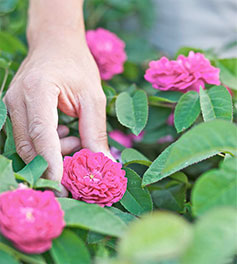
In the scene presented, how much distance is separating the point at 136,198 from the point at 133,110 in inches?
7.2

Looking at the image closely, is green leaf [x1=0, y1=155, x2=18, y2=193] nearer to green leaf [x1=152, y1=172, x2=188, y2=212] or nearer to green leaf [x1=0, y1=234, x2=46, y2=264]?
green leaf [x1=0, y1=234, x2=46, y2=264]

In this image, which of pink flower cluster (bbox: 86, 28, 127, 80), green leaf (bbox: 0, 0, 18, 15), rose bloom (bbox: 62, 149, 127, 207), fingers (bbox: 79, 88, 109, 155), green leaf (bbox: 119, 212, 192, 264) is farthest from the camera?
green leaf (bbox: 0, 0, 18, 15)

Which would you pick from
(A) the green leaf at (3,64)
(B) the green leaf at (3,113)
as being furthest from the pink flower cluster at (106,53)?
(B) the green leaf at (3,113)

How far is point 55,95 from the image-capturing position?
59 centimetres

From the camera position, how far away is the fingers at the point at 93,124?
625mm

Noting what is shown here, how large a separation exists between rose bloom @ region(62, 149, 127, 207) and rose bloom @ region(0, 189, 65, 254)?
0.34 ft

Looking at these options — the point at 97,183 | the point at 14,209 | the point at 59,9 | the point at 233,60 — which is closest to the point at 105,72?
the point at 59,9

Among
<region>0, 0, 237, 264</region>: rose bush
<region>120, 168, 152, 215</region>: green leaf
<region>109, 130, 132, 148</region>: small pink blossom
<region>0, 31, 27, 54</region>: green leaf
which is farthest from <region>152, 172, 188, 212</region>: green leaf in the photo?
<region>0, 31, 27, 54</region>: green leaf

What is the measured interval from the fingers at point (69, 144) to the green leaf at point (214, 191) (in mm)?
307

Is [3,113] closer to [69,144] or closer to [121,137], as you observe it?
[69,144]

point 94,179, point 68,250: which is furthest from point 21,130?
point 68,250

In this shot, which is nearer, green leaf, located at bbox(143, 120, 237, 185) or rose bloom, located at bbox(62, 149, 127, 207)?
green leaf, located at bbox(143, 120, 237, 185)

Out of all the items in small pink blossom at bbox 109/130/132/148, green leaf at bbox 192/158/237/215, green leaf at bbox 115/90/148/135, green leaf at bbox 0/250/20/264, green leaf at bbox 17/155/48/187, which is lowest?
small pink blossom at bbox 109/130/132/148

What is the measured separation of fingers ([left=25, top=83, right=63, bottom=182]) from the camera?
539 millimetres
